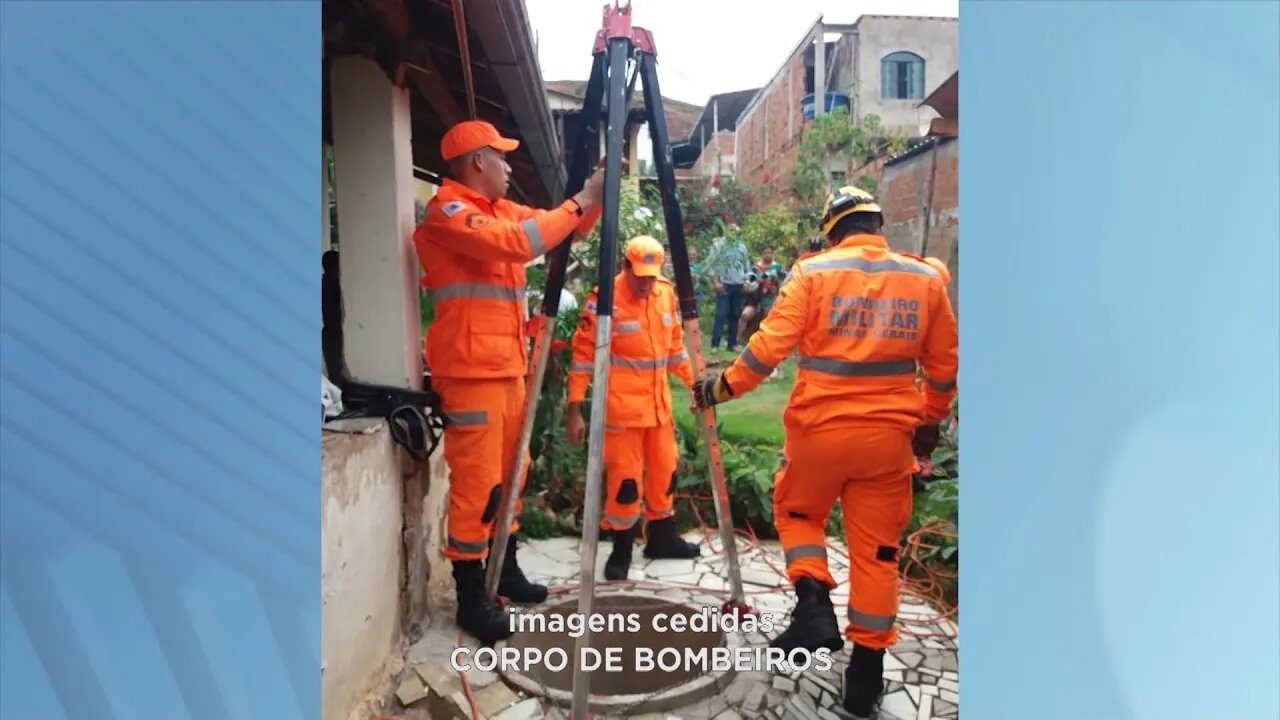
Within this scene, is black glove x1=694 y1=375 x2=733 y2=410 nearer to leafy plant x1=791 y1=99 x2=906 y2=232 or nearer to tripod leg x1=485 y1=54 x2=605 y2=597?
tripod leg x1=485 y1=54 x2=605 y2=597

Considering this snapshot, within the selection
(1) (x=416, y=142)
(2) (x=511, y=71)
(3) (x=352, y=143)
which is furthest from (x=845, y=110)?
(3) (x=352, y=143)

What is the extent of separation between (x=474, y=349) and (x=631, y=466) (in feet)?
4.29

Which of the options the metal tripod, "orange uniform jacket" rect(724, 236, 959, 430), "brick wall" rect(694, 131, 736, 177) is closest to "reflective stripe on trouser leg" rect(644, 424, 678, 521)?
the metal tripod

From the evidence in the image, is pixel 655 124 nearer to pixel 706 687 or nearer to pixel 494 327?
pixel 494 327

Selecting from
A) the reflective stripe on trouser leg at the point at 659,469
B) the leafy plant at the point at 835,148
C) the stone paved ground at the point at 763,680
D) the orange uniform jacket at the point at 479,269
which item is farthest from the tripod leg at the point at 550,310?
the leafy plant at the point at 835,148

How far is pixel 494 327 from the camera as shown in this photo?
275cm

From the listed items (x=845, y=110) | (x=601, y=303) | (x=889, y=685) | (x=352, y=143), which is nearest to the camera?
(x=601, y=303)

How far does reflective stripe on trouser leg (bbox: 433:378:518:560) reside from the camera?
8.93ft

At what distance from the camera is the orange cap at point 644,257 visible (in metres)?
3.53

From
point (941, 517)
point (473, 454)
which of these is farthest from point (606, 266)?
point (941, 517)

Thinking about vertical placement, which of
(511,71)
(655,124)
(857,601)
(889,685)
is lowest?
(889,685)

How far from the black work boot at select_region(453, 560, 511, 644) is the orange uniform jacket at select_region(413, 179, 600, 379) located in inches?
31.9

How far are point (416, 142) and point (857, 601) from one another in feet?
12.4

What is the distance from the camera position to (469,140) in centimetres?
274
